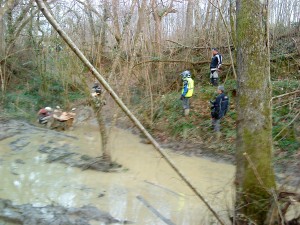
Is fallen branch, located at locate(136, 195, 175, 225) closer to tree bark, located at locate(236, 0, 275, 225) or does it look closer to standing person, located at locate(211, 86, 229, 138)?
tree bark, located at locate(236, 0, 275, 225)

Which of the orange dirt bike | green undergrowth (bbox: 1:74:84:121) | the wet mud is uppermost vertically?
green undergrowth (bbox: 1:74:84:121)

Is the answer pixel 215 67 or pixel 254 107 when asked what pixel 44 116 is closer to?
pixel 215 67

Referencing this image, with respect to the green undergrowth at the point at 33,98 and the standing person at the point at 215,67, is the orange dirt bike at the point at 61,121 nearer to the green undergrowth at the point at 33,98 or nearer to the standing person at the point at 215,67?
the green undergrowth at the point at 33,98

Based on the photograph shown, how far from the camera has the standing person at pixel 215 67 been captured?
1398cm

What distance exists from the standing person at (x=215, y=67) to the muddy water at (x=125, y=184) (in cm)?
487

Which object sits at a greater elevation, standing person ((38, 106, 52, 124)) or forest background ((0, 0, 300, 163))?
forest background ((0, 0, 300, 163))

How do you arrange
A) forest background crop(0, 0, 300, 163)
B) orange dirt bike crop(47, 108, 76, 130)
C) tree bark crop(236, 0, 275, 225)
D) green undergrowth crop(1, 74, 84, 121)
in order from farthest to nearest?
green undergrowth crop(1, 74, 84, 121) < orange dirt bike crop(47, 108, 76, 130) < forest background crop(0, 0, 300, 163) < tree bark crop(236, 0, 275, 225)

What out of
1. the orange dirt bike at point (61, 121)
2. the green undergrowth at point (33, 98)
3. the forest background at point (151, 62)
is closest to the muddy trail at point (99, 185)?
the forest background at point (151, 62)

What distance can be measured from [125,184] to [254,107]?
158 inches

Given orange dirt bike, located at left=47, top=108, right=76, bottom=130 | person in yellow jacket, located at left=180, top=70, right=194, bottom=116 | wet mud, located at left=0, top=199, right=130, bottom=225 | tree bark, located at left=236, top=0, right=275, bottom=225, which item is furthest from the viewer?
orange dirt bike, located at left=47, top=108, right=76, bottom=130

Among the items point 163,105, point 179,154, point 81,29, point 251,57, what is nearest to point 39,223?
point 251,57

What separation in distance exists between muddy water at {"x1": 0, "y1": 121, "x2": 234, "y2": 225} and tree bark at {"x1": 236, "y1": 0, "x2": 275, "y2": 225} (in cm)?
42

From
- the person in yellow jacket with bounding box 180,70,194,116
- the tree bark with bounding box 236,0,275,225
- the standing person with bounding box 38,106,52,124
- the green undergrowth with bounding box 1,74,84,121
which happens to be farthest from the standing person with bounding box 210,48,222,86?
the tree bark with bounding box 236,0,275,225

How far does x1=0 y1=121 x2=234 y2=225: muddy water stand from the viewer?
603cm
